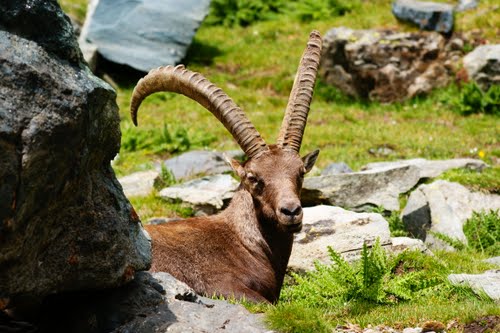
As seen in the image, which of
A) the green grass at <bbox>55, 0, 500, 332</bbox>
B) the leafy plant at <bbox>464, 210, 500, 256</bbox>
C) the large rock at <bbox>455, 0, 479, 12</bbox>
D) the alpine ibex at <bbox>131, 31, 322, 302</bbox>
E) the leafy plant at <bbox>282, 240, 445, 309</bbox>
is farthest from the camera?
the large rock at <bbox>455, 0, 479, 12</bbox>

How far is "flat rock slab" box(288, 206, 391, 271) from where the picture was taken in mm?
10914

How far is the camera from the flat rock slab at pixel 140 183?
14961 mm

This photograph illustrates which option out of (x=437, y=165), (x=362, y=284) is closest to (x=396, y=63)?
(x=437, y=165)

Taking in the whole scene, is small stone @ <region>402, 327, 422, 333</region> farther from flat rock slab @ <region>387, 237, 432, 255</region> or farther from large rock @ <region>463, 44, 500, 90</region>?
large rock @ <region>463, 44, 500, 90</region>

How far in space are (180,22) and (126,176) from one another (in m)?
10.00

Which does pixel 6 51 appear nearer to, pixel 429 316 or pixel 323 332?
pixel 323 332

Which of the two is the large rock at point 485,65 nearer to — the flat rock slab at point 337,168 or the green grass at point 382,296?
the flat rock slab at point 337,168

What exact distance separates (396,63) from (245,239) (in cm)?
1292

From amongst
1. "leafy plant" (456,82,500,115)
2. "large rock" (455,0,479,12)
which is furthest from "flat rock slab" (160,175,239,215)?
"large rock" (455,0,479,12)

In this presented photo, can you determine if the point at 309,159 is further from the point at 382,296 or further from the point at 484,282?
the point at 484,282

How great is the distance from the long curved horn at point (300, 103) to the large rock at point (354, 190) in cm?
330

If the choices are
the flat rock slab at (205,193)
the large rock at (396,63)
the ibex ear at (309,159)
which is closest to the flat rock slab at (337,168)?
the flat rock slab at (205,193)

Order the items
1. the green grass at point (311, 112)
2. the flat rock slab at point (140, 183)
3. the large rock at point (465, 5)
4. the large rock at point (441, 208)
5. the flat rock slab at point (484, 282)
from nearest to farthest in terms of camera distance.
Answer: the flat rock slab at point (484, 282), the large rock at point (441, 208), the flat rock slab at point (140, 183), the green grass at point (311, 112), the large rock at point (465, 5)

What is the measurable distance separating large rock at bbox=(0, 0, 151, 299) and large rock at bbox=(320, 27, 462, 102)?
16062 millimetres
